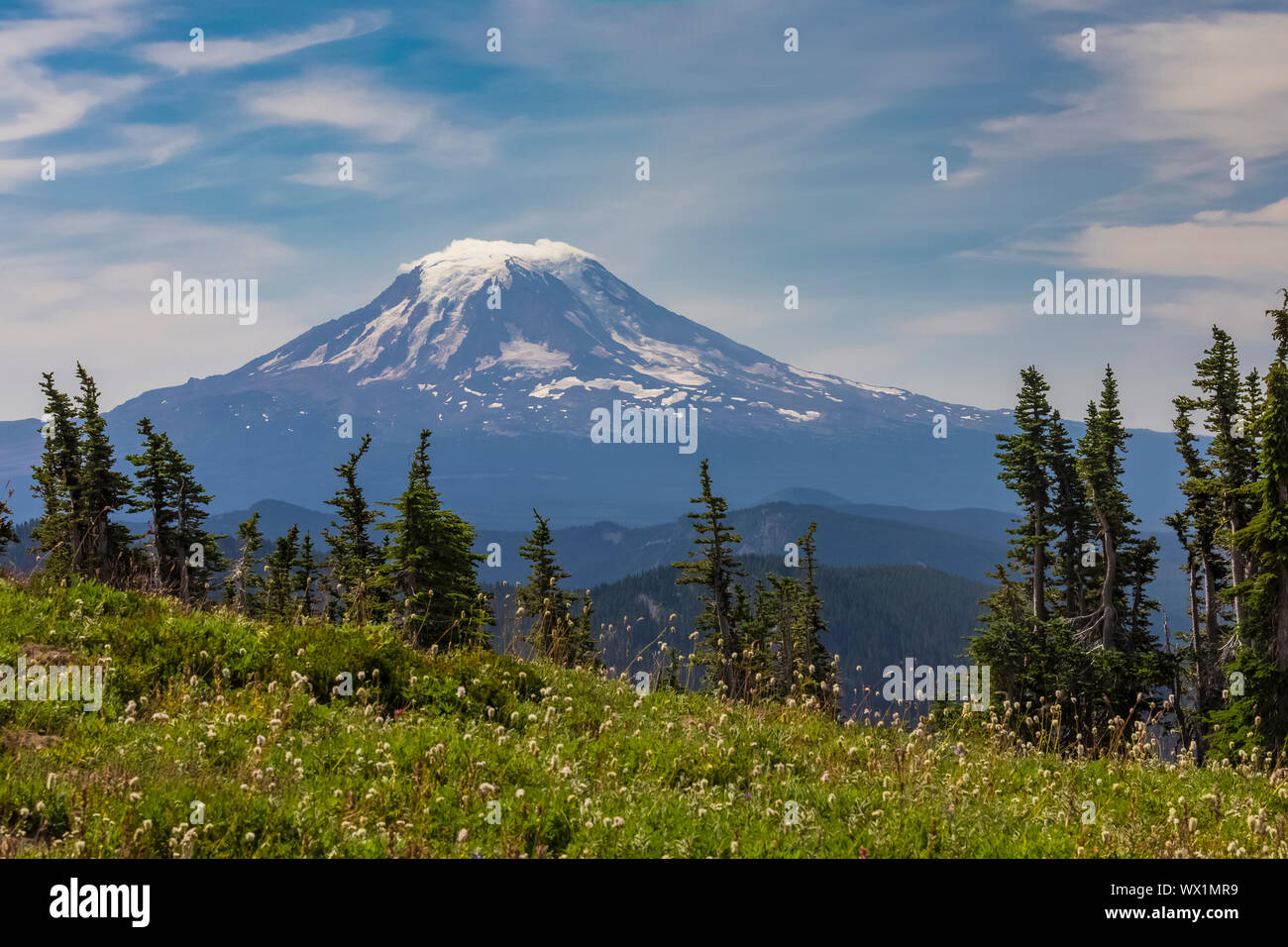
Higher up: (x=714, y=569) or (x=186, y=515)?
(x=186, y=515)

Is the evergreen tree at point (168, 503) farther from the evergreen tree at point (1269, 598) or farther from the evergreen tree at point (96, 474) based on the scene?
the evergreen tree at point (1269, 598)

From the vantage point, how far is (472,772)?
641cm

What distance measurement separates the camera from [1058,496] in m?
50.1

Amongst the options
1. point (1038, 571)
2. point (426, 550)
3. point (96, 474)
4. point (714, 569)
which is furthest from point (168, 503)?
point (1038, 571)

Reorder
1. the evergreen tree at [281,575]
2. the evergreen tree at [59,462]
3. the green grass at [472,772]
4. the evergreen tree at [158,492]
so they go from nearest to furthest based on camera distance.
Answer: the green grass at [472,772]
the evergreen tree at [59,462]
the evergreen tree at [281,575]
the evergreen tree at [158,492]

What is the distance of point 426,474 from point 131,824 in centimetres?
3531

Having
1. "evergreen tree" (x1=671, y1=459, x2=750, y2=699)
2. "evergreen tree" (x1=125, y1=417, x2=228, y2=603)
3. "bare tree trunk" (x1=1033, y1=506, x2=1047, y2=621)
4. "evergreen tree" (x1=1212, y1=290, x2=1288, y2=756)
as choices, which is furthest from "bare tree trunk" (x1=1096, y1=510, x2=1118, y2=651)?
"evergreen tree" (x1=125, y1=417, x2=228, y2=603)

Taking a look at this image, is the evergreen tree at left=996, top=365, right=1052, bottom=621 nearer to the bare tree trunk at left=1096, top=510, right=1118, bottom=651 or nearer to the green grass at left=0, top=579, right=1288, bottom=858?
the bare tree trunk at left=1096, top=510, right=1118, bottom=651

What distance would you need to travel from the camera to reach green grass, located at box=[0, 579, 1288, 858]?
5.42 m

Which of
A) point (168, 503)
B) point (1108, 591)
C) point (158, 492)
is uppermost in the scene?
point (158, 492)

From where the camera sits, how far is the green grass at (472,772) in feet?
17.8

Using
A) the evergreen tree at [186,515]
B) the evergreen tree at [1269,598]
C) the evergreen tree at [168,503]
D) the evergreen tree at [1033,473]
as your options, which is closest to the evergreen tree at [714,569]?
the evergreen tree at [1033,473]

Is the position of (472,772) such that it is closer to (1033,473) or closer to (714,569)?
(714,569)
